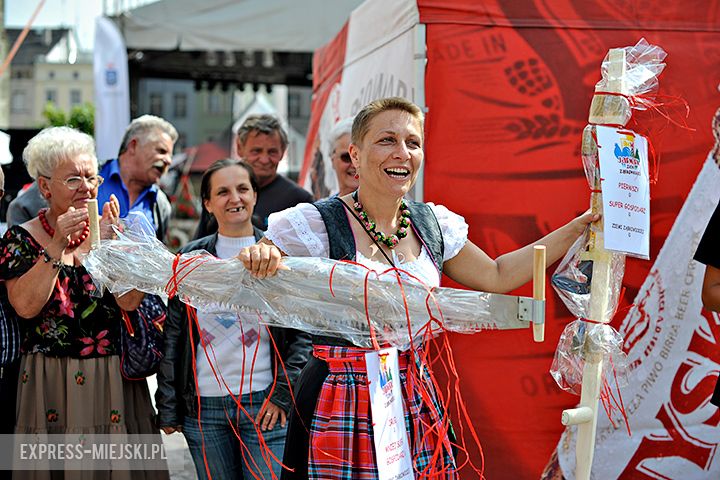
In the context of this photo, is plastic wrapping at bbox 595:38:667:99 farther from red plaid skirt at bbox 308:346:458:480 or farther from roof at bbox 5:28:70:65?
roof at bbox 5:28:70:65

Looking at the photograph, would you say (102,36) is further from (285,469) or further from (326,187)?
(285,469)

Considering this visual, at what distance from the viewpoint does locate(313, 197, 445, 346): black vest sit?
241cm

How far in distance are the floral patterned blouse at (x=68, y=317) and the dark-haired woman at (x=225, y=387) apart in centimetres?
23

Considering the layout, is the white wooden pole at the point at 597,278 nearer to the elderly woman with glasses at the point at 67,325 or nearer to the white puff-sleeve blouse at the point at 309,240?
the white puff-sleeve blouse at the point at 309,240

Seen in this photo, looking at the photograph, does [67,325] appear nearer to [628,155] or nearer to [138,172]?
[138,172]

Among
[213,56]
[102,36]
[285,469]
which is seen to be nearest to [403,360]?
[285,469]

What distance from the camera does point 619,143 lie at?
249 centimetres

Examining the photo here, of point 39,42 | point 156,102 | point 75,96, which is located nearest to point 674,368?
point 156,102

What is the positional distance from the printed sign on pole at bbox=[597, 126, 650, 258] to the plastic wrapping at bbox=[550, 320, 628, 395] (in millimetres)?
269

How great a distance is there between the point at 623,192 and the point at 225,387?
1605 millimetres

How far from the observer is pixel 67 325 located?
3.06 meters

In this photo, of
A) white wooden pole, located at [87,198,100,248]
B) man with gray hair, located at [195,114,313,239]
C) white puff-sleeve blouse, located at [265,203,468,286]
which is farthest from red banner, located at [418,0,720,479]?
white wooden pole, located at [87,198,100,248]

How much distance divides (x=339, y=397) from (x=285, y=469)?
34 centimetres

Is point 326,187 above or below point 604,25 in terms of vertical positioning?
below
